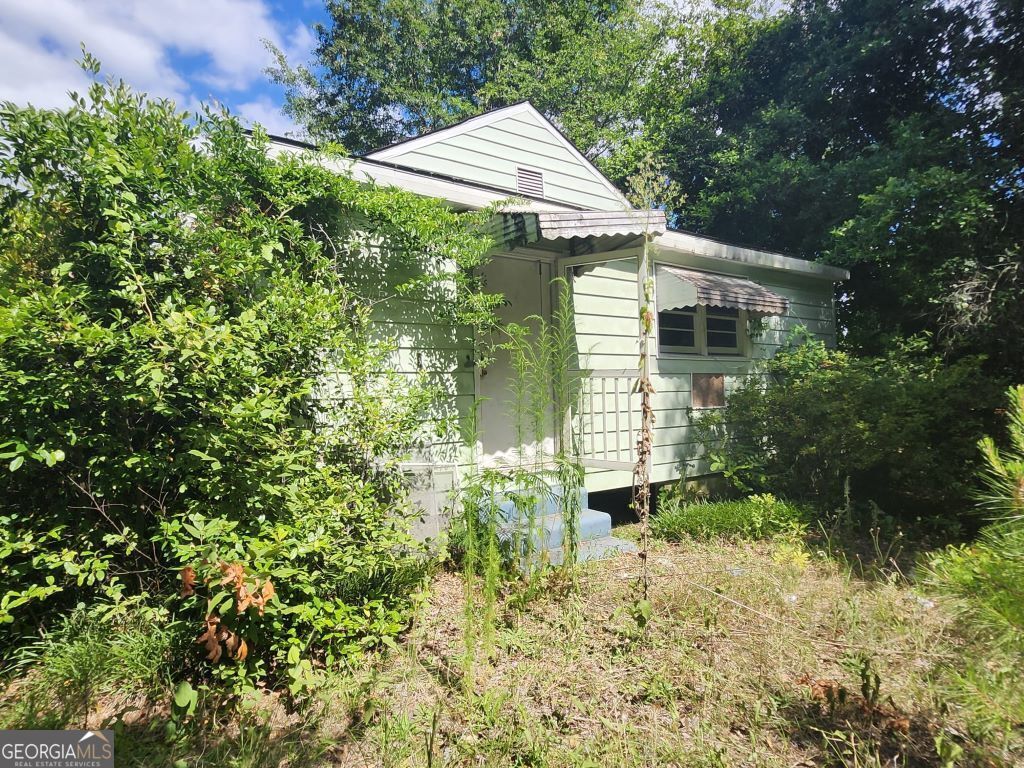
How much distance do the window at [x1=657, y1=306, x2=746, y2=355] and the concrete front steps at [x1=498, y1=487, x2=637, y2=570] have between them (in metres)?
2.52

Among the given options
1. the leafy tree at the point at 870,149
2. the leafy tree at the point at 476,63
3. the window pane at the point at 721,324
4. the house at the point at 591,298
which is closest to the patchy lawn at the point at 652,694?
the house at the point at 591,298

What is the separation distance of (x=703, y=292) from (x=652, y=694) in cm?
430

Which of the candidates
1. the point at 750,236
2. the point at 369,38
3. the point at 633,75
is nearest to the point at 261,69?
the point at 369,38

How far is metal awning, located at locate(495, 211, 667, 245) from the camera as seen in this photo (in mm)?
4488

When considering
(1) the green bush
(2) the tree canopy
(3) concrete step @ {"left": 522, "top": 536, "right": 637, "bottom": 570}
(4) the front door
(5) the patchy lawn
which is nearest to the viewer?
(5) the patchy lawn

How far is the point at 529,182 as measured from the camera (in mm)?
7617

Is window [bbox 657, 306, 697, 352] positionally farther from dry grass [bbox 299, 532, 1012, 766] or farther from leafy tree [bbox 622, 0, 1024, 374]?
dry grass [bbox 299, 532, 1012, 766]

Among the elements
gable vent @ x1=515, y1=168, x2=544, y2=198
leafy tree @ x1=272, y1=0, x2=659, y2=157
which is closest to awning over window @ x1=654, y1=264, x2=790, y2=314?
gable vent @ x1=515, y1=168, x2=544, y2=198

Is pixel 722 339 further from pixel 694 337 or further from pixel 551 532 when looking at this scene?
pixel 551 532

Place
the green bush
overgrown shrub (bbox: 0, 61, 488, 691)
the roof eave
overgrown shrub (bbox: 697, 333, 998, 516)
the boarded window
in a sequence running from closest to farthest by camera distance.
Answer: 1. overgrown shrub (bbox: 0, 61, 488, 691)
2. the green bush
3. overgrown shrub (bbox: 697, 333, 998, 516)
4. the roof eave
5. the boarded window

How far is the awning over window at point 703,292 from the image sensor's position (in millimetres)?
5895

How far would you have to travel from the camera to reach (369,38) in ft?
61.8

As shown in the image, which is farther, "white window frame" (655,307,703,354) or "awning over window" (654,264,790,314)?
"white window frame" (655,307,703,354)

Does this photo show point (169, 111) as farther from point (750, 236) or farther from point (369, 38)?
point (369, 38)
